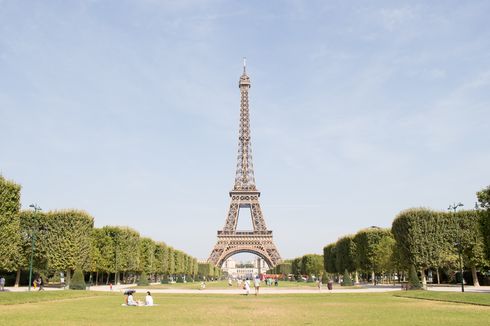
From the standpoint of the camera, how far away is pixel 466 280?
2667 inches

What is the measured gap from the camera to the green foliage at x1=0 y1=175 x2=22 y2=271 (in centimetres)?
4150

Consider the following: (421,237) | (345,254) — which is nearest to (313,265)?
(345,254)

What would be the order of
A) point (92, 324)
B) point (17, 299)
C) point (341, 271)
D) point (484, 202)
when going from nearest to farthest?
point (92, 324) < point (17, 299) < point (484, 202) < point (341, 271)

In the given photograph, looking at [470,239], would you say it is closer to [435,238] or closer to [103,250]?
[435,238]

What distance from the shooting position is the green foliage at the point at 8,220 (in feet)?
136

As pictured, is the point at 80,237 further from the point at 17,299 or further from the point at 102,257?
the point at 17,299

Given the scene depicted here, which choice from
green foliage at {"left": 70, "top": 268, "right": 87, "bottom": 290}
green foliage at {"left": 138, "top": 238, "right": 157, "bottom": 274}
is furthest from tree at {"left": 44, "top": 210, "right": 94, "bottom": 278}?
green foliage at {"left": 138, "top": 238, "right": 157, "bottom": 274}

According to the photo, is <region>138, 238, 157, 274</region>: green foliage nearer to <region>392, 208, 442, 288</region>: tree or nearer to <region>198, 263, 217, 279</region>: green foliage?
<region>392, 208, 442, 288</region>: tree

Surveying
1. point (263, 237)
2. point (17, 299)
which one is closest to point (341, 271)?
point (263, 237)

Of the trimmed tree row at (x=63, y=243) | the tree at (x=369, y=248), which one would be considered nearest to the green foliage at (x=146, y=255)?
the trimmed tree row at (x=63, y=243)

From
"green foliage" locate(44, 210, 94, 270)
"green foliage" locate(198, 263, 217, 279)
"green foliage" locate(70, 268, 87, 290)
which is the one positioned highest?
"green foliage" locate(44, 210, 94, 270)

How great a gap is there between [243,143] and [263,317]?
11613cm

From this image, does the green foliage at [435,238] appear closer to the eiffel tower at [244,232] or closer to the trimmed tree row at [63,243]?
the trimmed tree row at [63,243]

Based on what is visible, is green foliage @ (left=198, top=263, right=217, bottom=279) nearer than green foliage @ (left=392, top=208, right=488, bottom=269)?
No
